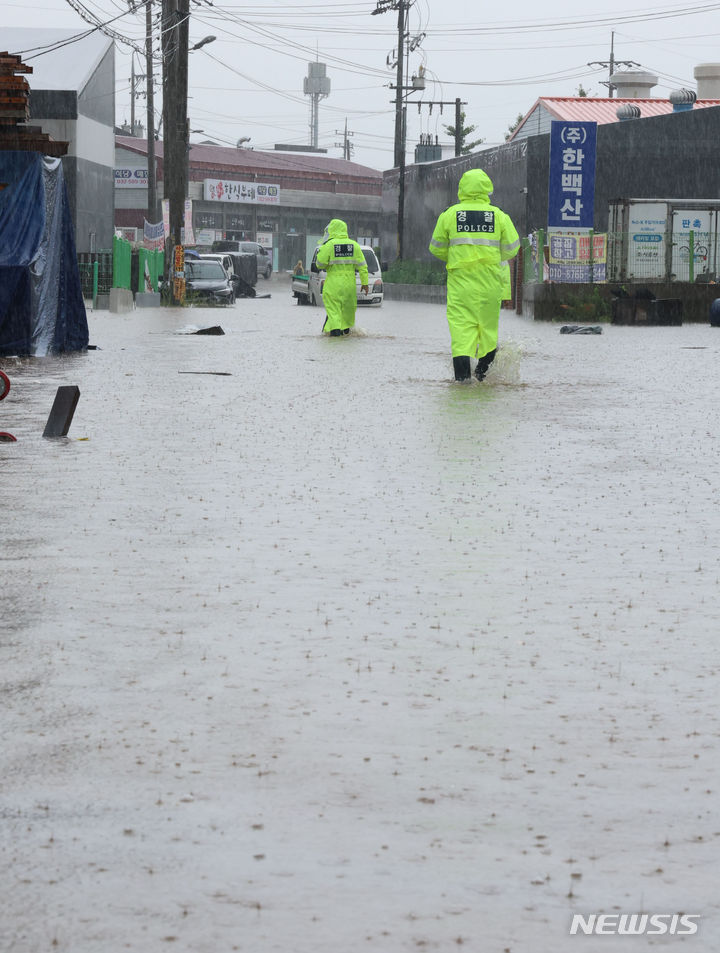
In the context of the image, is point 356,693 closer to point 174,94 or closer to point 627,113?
point 174,94

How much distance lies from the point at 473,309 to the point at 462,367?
0.58 metres

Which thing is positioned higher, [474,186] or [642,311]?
[474,186]

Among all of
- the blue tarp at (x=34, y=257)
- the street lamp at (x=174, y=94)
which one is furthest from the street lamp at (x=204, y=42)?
the blue tarp at (x=34, y=257)

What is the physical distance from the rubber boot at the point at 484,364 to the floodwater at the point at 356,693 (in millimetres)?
4626

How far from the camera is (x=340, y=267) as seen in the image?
2408cm

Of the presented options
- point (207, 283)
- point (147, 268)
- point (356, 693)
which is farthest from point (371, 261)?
point (356, 693)

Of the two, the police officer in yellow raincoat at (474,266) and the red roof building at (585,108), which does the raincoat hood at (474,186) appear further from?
the red roof building at (585,108)

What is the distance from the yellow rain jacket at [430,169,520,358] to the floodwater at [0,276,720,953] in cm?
422

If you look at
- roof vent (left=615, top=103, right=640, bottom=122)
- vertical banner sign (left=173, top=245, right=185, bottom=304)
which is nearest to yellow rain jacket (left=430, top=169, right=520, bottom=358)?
vertical banner sign (left=173, top=245, right=185, bottom=304)

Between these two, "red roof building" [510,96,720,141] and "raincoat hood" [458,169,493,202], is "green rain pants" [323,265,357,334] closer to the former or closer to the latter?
"raincoat hood" [458,169,493,202]

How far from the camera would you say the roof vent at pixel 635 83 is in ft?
205

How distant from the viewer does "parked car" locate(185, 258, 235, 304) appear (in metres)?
42.5

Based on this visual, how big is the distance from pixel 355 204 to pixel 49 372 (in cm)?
7504

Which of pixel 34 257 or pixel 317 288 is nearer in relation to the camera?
pixel 34 257
